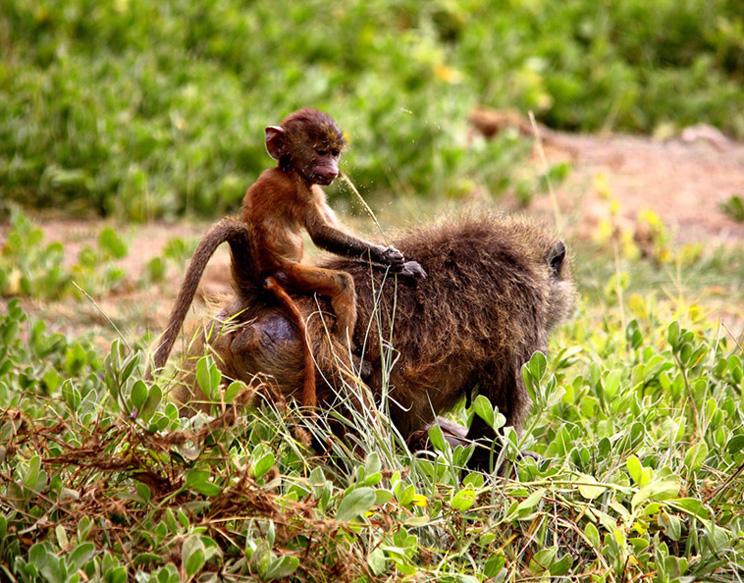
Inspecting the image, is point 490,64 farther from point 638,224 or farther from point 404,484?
point 404,484

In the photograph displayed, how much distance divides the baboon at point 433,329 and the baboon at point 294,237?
74 mm

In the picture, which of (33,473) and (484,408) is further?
(484,408)

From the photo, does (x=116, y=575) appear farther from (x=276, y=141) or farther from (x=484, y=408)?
(x=276, y=141)

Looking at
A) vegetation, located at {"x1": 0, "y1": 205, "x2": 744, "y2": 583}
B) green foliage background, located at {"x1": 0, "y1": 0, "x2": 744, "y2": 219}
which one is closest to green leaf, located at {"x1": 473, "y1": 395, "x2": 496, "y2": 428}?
vegetation, located at {"x1": 0, "y1": 205, "x2": 744, "y2": 583}

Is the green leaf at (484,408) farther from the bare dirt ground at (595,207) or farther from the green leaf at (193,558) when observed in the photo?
the bare dirt ground at (595,207)

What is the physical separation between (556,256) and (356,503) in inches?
61.6

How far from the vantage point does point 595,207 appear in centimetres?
723

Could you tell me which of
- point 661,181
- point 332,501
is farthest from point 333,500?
point 661,181

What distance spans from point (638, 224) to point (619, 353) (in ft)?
9.52

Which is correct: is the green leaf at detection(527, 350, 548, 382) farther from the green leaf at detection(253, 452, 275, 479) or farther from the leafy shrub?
the green leaf at detection(253, 452, 275, 479)

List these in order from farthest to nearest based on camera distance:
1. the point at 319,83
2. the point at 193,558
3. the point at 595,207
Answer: the point at 319,83
the point at 595,207
the point at 193,558

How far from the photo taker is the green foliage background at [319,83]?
6.91 m

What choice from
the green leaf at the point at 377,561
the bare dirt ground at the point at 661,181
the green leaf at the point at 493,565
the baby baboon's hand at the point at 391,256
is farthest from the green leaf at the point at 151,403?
the bare dirt ground at the point at 661,181

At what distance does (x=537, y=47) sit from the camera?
991 centimetres
